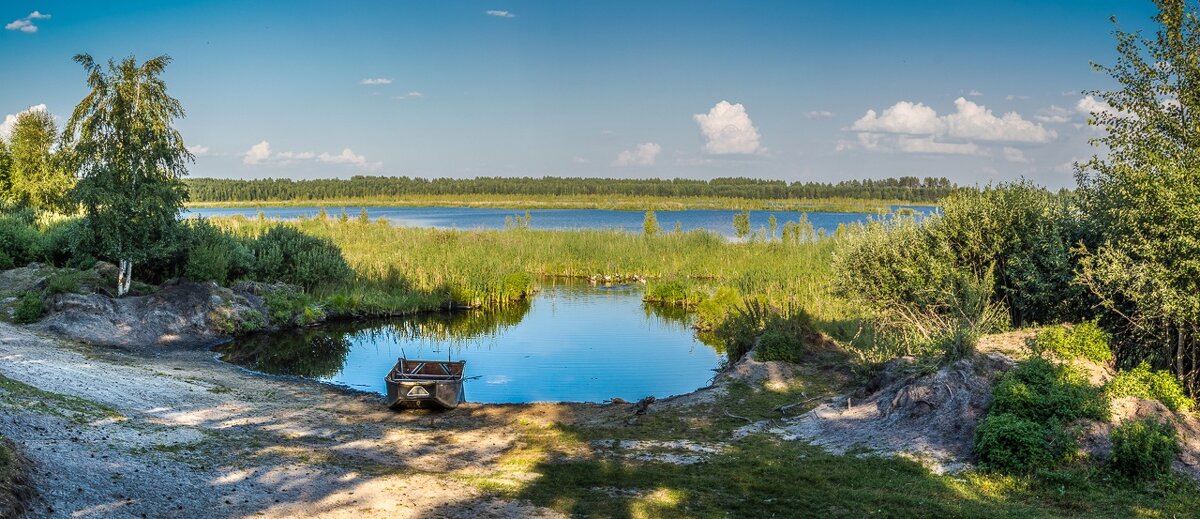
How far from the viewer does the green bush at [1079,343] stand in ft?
40.4

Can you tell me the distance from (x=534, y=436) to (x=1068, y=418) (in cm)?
819

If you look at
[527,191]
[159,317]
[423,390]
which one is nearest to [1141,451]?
[423,390]

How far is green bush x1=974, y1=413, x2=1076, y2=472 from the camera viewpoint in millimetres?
9867

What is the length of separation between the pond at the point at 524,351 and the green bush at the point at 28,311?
4.62 metres

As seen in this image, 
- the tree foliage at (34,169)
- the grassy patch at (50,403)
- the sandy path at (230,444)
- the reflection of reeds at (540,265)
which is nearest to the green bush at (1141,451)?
the sandy path at (230,444)

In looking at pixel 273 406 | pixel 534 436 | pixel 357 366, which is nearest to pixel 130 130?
pixel 357 366

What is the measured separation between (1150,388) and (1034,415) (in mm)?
1902

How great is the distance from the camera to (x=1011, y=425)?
1004 centimetres

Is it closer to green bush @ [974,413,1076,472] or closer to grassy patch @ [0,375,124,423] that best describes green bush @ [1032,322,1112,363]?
green bush @ [974,413,1076,472]

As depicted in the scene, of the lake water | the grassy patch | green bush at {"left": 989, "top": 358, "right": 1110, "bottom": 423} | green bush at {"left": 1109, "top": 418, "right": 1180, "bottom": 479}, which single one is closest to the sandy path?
the grassy patch

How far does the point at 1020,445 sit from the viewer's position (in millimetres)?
9938

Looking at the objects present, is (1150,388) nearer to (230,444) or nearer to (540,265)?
(230,444)

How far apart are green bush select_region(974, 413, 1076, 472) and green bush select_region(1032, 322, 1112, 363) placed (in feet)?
8.02

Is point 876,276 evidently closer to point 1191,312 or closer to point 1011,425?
point 1191,312
